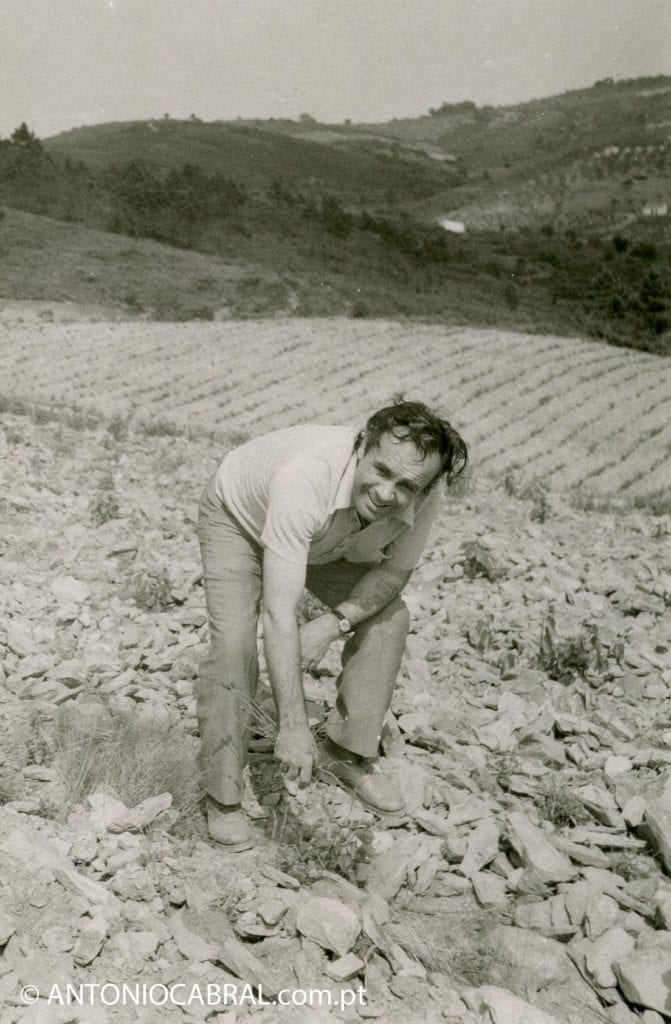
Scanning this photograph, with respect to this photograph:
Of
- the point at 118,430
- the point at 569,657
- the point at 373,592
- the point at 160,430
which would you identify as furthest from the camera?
the point at 160,430

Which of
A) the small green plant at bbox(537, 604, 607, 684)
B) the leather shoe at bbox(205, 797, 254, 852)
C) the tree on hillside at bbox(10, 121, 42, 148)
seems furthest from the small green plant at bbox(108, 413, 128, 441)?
the tree on hillside at bbox(10, 121, 42, 148)

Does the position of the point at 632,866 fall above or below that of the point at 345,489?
below

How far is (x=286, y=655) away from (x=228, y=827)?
0.68 metres

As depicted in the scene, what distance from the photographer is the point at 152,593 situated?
4.33 m

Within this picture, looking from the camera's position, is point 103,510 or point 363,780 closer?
point 363,780

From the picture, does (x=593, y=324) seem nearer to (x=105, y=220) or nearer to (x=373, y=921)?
(x=105, y=220)

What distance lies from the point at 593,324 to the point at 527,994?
64.7 feet

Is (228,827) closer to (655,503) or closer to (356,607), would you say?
(356,607)

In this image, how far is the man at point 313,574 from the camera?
2393mm

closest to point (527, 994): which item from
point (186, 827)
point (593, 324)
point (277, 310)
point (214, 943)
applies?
point (214, 943)

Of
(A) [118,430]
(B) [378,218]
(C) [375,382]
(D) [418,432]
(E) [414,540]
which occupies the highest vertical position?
(B) [378,218]

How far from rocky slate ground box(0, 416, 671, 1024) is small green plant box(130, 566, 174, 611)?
13 mm

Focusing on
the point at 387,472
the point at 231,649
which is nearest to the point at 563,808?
the point at 231,649

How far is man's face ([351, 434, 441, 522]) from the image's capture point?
2.43 meters
